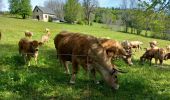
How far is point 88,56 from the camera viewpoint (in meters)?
12.0

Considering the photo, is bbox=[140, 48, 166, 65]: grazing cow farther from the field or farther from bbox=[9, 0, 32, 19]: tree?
bbox=[9, 0, 32, 19]: tree

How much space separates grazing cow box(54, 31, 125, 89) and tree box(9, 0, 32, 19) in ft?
284

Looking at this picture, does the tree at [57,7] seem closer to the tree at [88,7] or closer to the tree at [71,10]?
the tree at [88,7]

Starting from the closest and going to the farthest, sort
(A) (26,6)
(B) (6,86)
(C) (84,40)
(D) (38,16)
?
(B) (6,86) → (C) (84,40) → (A) (26,6) → (D) (38,16)

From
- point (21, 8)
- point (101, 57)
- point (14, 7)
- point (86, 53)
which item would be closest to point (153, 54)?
point (86, 53)

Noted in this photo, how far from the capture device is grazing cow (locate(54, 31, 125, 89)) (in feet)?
37.8

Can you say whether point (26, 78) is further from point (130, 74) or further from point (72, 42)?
point (130, 74)

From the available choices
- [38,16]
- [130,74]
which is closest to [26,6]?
[38,16]

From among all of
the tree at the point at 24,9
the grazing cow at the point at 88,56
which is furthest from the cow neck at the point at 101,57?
the tree at the point at 24,9

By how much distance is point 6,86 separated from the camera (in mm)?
11758

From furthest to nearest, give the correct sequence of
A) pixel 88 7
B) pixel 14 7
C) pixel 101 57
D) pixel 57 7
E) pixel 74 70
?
pixel 57 7 < pixel 88 7 < pixel 14 7 < pixel 74 70 < pixel 101 57

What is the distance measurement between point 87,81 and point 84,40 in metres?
1.53

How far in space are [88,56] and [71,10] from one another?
9187 cm

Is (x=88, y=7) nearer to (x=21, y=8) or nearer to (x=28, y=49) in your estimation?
(x=21, y=8)
